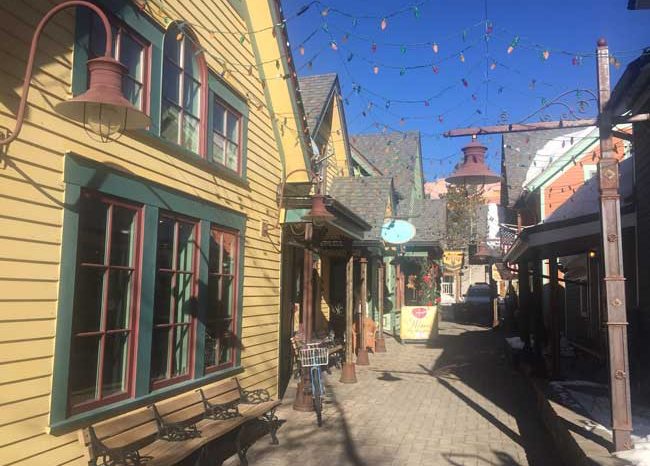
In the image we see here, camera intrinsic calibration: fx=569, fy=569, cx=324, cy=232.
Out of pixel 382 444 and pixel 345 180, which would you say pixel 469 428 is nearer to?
pixel 382 444

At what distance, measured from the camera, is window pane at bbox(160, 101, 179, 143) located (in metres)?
6.11

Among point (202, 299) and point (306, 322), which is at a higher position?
point (202, 299)

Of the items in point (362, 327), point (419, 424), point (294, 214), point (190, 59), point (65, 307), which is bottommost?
point (419, 424)

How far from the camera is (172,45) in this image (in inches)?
253

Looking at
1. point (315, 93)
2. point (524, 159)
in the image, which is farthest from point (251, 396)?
point (524, 159)

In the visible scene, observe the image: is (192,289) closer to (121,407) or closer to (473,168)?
(121,407)

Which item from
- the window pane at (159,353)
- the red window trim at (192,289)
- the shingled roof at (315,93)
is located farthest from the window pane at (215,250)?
the shingled roof at (315,93)

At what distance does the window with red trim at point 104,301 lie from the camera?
4660 millimetres

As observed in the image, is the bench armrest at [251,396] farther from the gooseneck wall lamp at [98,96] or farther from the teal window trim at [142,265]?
the gooseneck wall lamp at [98,96]

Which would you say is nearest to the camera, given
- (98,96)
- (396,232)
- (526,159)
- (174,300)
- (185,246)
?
(98,96)

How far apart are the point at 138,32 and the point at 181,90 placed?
3.24 feet

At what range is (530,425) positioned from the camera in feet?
26.7

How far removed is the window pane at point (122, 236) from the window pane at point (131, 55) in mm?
1392

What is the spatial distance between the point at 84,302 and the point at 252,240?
3739 millimetres
